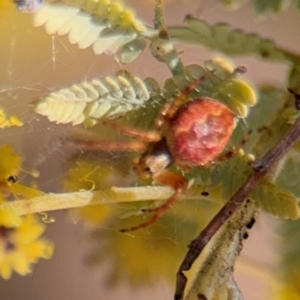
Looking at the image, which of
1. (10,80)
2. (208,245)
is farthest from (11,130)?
(208,245)

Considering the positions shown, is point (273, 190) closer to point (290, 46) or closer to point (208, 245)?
point (208, 245)

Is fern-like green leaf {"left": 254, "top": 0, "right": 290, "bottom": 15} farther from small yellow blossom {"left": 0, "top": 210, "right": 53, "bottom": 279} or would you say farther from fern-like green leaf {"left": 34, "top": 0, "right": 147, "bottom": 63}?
small yellow blossom {"left": 0, "top": 210, "right": 53, "bottom": 279}

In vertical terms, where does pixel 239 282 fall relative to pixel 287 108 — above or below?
below

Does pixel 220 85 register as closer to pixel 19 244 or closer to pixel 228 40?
pixel 228 40

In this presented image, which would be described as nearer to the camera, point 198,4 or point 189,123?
point 189,123

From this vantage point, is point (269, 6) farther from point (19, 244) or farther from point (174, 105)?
point (19, 244)

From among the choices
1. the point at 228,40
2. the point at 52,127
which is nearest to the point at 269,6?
the point at 228,40

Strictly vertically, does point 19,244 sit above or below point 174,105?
below
